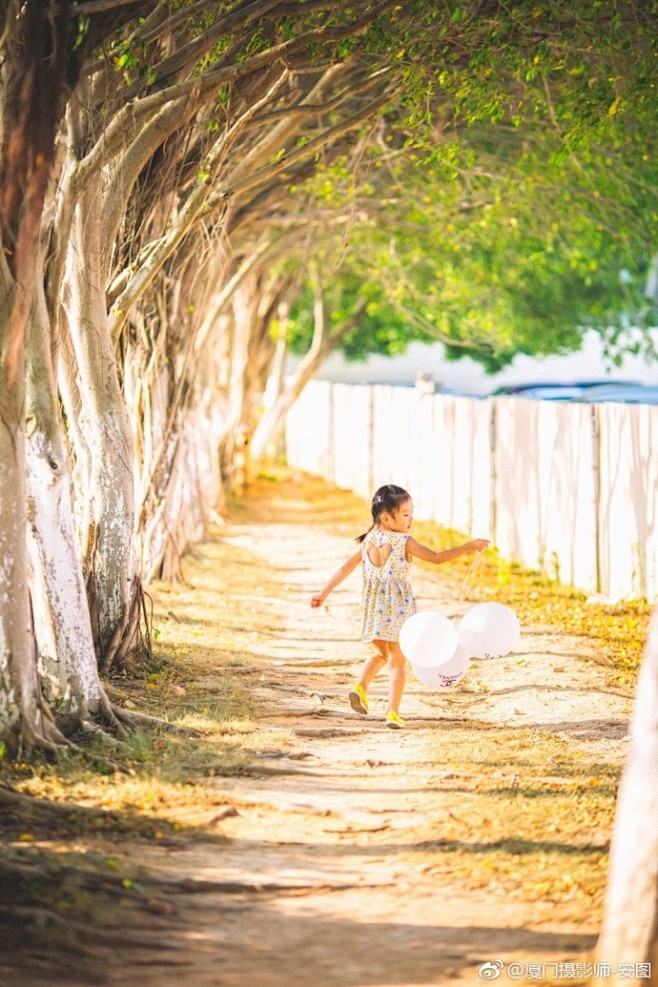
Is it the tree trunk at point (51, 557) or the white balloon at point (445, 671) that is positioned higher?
the tree trunk at point (51, 557)

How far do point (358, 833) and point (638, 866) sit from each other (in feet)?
6.48

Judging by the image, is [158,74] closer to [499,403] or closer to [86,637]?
[86,637]

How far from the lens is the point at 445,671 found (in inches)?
314

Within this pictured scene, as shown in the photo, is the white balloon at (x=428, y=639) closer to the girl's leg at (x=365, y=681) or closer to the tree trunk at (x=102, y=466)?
the girl's leg at (x=365, y=681)

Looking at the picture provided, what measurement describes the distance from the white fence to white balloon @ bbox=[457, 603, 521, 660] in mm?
4544

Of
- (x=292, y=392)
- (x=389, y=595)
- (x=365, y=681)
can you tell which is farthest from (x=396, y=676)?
(x=292, y=392)

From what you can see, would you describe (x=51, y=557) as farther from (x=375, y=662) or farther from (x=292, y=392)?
(x=292, y=392)

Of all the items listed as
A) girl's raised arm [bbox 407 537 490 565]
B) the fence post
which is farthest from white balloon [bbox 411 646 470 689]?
the fence post

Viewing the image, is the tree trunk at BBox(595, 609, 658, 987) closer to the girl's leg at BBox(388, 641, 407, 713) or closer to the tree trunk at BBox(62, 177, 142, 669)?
the girl's leg at BBox(388, 641, 407, 713)

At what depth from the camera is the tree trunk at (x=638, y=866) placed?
4156 mm

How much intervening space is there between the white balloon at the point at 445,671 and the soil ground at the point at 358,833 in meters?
0.29

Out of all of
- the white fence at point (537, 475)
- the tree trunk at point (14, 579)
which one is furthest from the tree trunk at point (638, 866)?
the white fence at point (537, 475)

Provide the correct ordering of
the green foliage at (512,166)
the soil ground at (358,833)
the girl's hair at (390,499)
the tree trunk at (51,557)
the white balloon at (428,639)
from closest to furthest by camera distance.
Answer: the soil ground at (358,833), the tree trunk at (51,557), the white balloon at (428,639), the girl's hair at (390,499), the green foliage at (512,166)

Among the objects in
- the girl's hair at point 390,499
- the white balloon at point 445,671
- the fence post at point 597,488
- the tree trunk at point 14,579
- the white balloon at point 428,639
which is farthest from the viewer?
the fence post at point 597,488
